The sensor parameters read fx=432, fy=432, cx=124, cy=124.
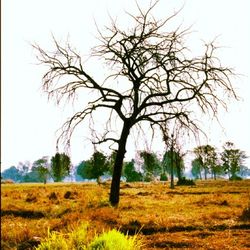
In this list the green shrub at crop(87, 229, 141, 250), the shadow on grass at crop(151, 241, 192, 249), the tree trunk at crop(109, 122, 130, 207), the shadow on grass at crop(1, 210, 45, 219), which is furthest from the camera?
the tree trunk at crop(109, 122, 130, 207)

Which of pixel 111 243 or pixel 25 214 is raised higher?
pixel 111 243

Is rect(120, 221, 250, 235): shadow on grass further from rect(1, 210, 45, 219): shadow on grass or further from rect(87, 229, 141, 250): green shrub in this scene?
rect(87, 229, 141, 250): green shrub

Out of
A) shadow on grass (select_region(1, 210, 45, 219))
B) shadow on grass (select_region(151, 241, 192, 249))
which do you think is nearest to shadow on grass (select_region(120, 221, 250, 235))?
shadow on grass (select_region(151, 241, 192, 249))

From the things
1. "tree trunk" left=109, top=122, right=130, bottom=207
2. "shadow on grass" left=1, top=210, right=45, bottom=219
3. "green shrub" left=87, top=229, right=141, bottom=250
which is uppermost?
"tree trunk" left=109, top=122, right=130, bottom=207

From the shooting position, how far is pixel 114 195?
2041 centimetres

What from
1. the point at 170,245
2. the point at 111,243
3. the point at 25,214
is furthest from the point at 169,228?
the point at 25,214

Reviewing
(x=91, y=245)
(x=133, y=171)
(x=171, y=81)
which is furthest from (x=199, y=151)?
(x=133, y=171)

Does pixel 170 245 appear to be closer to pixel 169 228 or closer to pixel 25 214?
pixel 169 228

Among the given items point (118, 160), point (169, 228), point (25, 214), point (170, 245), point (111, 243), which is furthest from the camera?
point (118, 160)

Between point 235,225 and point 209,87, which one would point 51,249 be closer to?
point 235,225

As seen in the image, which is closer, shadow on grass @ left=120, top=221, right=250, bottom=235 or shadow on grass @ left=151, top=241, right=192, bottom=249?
shadow on grass @ left=151, top=241, right=192, bottom=249

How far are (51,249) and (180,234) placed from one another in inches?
210

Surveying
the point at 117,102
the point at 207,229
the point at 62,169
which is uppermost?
the point at 117,102

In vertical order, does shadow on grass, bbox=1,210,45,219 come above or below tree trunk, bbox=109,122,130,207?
below
